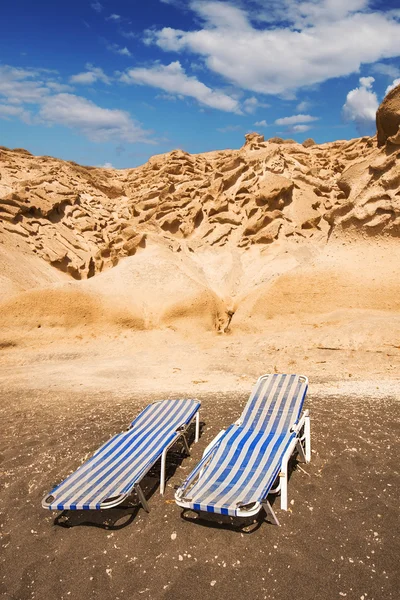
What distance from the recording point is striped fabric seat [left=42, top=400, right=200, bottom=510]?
4117 millimetres

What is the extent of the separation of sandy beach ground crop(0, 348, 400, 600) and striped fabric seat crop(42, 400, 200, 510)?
12.5 inches

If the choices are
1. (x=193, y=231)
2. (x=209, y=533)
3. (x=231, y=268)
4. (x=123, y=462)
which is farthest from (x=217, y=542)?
(x=193, y=231)

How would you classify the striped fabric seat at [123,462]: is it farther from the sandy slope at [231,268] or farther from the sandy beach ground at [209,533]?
the sandy slope at [231,268]

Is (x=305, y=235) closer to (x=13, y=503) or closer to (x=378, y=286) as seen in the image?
(x=378, y=286)

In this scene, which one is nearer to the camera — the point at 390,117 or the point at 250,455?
the point at 250,455

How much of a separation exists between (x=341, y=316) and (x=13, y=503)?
10522 millimetres

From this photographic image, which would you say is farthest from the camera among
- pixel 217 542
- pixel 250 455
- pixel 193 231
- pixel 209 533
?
pixel 193 231

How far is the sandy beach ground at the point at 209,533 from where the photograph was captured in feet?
11.2

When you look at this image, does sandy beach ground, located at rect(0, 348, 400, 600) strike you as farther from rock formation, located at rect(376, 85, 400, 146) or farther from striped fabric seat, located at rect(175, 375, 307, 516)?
rock formation, located at rect(376, 85, 400, 146)

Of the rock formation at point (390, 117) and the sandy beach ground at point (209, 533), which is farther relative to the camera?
the rock formation at point (390, 117)

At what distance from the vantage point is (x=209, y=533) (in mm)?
3996

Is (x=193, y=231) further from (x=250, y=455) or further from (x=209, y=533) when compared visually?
(x=209, y=533)

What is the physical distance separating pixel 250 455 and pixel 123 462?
144 cm

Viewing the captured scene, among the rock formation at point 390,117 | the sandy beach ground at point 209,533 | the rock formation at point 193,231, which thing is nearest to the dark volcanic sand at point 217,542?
the sandy beach ground at point 209,533
